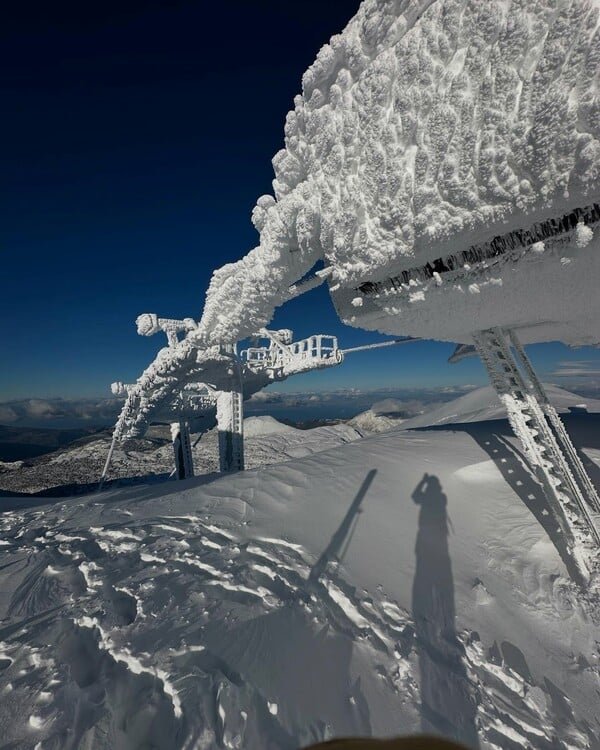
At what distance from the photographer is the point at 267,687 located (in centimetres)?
183

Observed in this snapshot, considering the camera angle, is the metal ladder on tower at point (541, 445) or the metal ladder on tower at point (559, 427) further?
the metal ladder on tower at point (559, 427)

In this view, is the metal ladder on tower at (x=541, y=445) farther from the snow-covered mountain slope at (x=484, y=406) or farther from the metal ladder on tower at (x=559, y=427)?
the snow-covered mountain slope at (x=484, y=406)

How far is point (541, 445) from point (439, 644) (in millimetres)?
2539

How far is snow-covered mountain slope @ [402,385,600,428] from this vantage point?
40.2ft

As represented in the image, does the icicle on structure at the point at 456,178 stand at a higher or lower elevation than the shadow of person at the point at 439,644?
higher

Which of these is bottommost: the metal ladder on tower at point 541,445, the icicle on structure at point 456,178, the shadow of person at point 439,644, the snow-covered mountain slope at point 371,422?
the snow-covered mountain slope at point 371,422

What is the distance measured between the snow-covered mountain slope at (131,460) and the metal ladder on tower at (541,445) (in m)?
9.78

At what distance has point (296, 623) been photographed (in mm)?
2285

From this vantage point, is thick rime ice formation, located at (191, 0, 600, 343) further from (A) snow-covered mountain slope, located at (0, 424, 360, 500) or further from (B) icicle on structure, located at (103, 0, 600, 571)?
(A) snow-covered mountain slope, located at (0, 424, 360, 500)

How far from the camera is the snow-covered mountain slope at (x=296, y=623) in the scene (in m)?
1.70

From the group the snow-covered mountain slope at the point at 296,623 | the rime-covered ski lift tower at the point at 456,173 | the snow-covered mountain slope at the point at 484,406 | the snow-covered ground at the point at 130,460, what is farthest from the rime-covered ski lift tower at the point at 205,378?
the snow-covered mountain slope at the point at 484,406

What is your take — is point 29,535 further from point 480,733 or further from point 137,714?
point 480,733

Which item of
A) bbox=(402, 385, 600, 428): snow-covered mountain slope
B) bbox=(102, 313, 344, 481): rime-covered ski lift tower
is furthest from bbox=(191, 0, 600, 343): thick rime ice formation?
bbox=(402, 385, 600, 428): snow-covered mountain slope

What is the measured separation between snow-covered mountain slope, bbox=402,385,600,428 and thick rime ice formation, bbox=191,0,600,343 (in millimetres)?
10291
